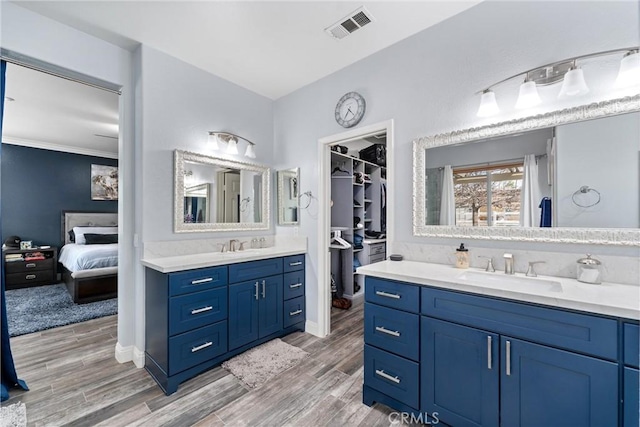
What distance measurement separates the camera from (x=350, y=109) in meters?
2.63

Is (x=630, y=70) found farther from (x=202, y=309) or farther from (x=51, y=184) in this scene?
(x=51, y=184)

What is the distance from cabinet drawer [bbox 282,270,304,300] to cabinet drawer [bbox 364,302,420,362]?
119cm

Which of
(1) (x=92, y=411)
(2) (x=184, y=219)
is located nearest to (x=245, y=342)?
(1) (x=92, y=411)

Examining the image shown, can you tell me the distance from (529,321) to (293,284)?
2.10 metres

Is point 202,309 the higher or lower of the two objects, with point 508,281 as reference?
lower

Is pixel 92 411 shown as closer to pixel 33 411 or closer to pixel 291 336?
pixel 33 411

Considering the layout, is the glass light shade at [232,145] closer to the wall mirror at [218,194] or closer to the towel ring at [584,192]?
the wall mirror at [218,194]

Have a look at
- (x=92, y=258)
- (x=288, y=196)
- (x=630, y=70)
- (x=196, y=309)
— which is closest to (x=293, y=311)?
(x=196, y=309)

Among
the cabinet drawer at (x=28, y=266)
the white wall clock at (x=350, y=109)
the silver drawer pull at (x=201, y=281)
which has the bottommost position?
the cabinet drawer at (x=28, y=266)

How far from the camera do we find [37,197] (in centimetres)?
505

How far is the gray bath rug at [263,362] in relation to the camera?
2.13 metres

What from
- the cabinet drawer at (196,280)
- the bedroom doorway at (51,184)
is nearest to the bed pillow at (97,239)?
the bedroom doorway at (51,184)

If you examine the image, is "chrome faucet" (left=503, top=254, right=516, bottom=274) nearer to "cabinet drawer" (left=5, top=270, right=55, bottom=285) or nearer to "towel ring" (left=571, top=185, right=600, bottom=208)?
"towel ring" (left=571, top=185, right=600, bottom=208)

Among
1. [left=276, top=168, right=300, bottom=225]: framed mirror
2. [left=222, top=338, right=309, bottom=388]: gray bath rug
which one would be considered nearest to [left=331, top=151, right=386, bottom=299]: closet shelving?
[left=276, top=168, right=300, bottom=225]: framed mirror
